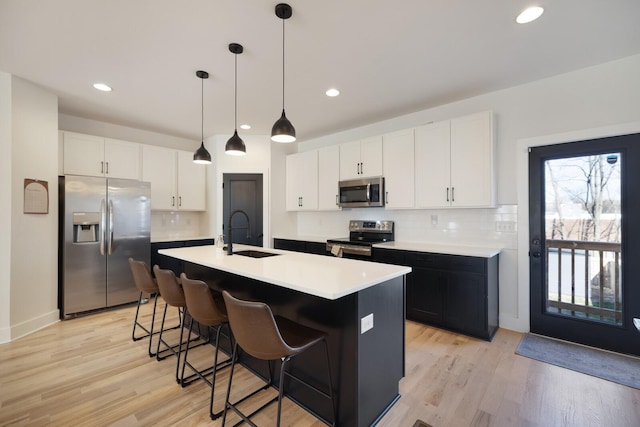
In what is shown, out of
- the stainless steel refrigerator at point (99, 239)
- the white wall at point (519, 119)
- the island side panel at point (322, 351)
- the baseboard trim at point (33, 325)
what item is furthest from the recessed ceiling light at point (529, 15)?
the baseboard trim at point (33, 325)

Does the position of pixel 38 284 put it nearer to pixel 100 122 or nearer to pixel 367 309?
Result: pixel 100 122

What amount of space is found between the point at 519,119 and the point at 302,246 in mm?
3335

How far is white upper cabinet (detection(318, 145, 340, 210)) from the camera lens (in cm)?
449

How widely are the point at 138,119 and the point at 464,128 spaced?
178 inches

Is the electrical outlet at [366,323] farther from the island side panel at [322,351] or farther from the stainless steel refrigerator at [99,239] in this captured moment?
the stainless steel refrigerator at [99,239]

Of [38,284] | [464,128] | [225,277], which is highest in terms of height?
[464,128]

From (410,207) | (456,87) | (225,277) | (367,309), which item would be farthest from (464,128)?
(225,277)

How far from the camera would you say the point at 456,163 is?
328 centimetres

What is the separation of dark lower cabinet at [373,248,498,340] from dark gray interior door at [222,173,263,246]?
8.75 feet

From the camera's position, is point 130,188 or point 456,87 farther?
Result: point 130,188

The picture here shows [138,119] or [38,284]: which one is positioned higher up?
[138,119]

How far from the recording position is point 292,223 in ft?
18.0

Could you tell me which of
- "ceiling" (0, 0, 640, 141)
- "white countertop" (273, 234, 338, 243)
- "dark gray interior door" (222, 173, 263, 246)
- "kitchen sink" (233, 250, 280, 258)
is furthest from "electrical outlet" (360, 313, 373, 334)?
"dark gray interior door" (222, 173, 263, 246)

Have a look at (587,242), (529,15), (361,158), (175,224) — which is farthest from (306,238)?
(529,15)
